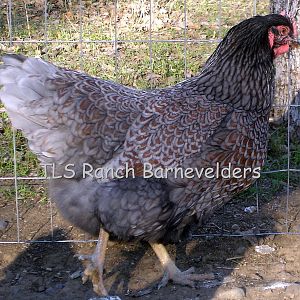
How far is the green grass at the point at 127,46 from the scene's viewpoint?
16.2ft

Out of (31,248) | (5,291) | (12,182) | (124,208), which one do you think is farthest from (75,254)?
(12,182)

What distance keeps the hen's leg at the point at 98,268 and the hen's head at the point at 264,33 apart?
1390 mm

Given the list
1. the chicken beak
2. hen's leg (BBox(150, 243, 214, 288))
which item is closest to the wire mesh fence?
hen's leg (BBox(150, 243, 214, 288))

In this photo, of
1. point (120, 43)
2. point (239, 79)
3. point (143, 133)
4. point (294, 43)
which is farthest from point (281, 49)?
point (120, 43)

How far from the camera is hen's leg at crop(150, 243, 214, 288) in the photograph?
3523mm

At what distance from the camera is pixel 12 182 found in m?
4.67

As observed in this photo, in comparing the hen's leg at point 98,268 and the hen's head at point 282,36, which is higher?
the hen's head at point 282,36

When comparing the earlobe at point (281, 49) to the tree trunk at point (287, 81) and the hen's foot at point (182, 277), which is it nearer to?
the tree trunk at point (287, 81)

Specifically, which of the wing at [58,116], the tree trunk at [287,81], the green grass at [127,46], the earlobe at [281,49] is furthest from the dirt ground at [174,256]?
the earlobe at [281,49]

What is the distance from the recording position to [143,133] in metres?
3.29

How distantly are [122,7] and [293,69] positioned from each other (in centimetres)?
321

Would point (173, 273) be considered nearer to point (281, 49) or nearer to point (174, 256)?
point (174, 256)

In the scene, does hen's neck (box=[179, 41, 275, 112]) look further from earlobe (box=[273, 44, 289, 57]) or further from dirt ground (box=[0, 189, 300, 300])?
dirt ground (box=[0, 189, 300, 300])

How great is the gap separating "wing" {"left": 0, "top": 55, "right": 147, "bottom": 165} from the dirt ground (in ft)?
2.63
